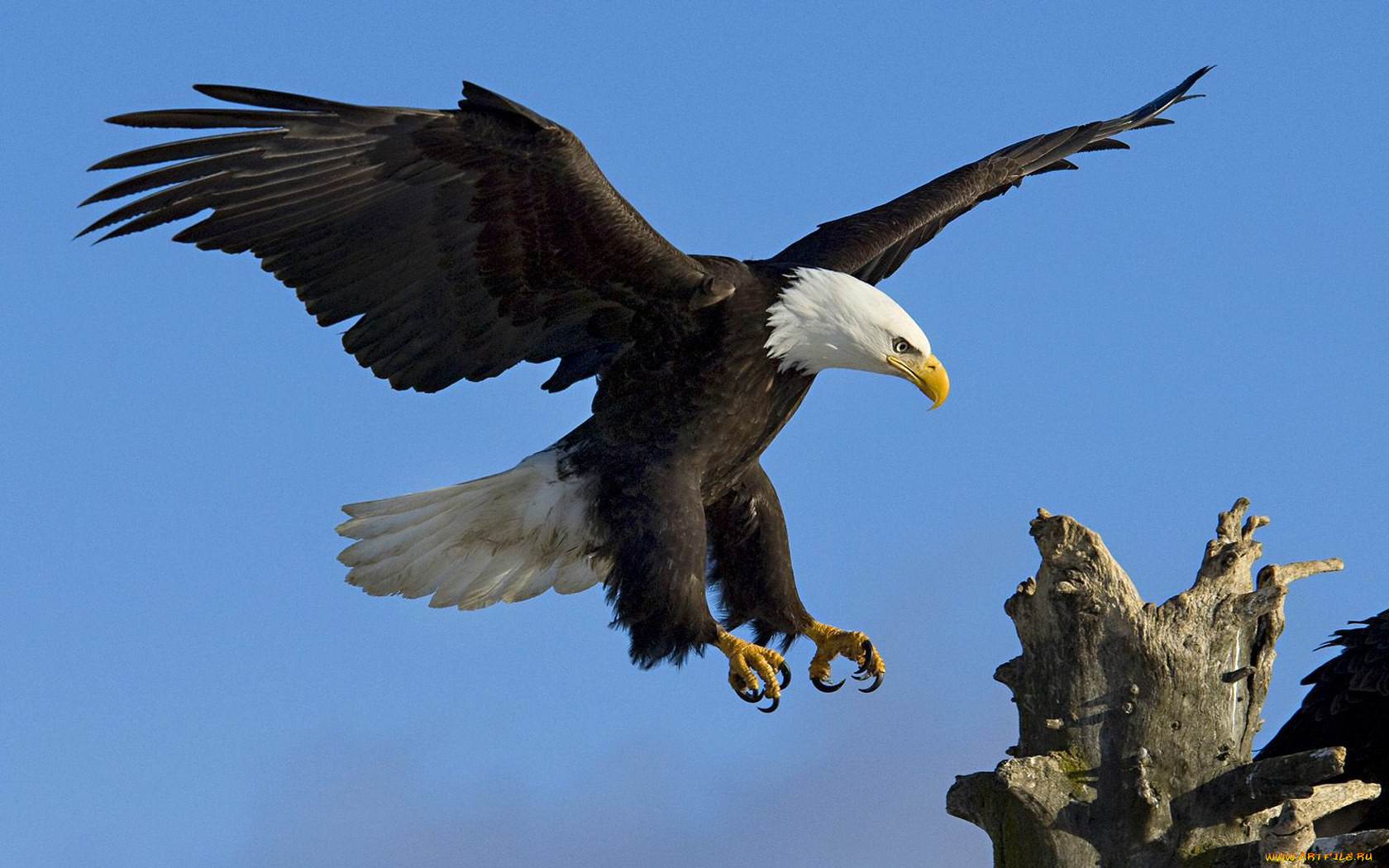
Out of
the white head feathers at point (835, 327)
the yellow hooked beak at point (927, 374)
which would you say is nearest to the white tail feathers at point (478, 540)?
the white head feathers at point (835, 327)

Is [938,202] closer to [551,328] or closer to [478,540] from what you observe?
[551,328]

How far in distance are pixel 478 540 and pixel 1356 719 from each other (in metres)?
3.38

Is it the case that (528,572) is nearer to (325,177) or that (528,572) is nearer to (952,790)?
(325,177)

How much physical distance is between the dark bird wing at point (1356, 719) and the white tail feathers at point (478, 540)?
2.64 meters

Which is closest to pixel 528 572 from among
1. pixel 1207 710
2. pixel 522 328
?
pixel 522 328

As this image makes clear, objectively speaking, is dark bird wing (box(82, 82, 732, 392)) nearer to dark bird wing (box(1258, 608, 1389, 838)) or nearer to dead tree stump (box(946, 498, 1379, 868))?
dead tree stump (box(946, 498, 1379, 868))

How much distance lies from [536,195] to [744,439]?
1.21 m

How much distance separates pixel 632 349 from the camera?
581cm

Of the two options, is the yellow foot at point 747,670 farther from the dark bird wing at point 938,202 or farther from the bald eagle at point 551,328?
the dark bird wing at point 938,202

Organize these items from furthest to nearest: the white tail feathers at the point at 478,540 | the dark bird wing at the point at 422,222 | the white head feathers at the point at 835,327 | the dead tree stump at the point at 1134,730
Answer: the white tail feathers at the point at 478,540
the white head feathers at the point at 835,327
the dark bird wing at the point at 422,222
the dead tree stump at the point at 1134,730

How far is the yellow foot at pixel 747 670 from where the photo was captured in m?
5.70

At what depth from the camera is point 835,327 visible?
567 centimetres

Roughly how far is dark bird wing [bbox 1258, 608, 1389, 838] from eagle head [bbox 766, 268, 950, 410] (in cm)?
173

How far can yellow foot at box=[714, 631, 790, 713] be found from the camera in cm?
570
